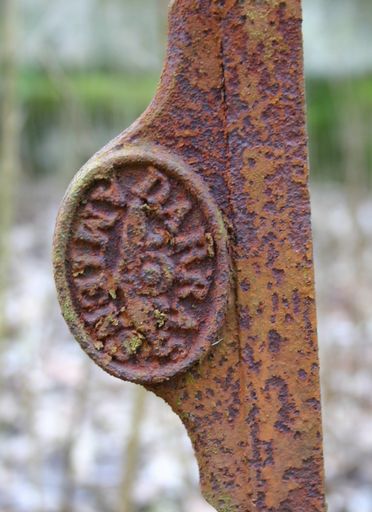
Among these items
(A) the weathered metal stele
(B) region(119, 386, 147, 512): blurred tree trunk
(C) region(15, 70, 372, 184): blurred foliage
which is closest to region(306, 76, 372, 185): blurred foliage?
(C) region(15, 70, 372, 184): blurred foliage

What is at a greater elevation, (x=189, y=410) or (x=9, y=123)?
(x=9, y=123)

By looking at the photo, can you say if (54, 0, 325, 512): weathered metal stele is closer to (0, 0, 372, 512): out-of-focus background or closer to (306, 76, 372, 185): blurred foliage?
(0, 0, 372, 512): out-of-focus background

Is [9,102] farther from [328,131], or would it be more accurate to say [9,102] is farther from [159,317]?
[328,131]

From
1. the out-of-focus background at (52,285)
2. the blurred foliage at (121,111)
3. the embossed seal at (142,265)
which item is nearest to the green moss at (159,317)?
the embossed seal at (142,265)

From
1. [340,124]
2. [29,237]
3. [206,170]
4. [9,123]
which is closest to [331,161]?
[340,124]

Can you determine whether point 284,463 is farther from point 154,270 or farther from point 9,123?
point 9,123

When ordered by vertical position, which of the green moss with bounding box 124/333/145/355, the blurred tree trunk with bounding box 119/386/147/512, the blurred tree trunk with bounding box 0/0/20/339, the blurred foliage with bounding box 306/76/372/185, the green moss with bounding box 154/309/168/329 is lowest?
the blurred tree trunk with bounding box 119/386/147/512
